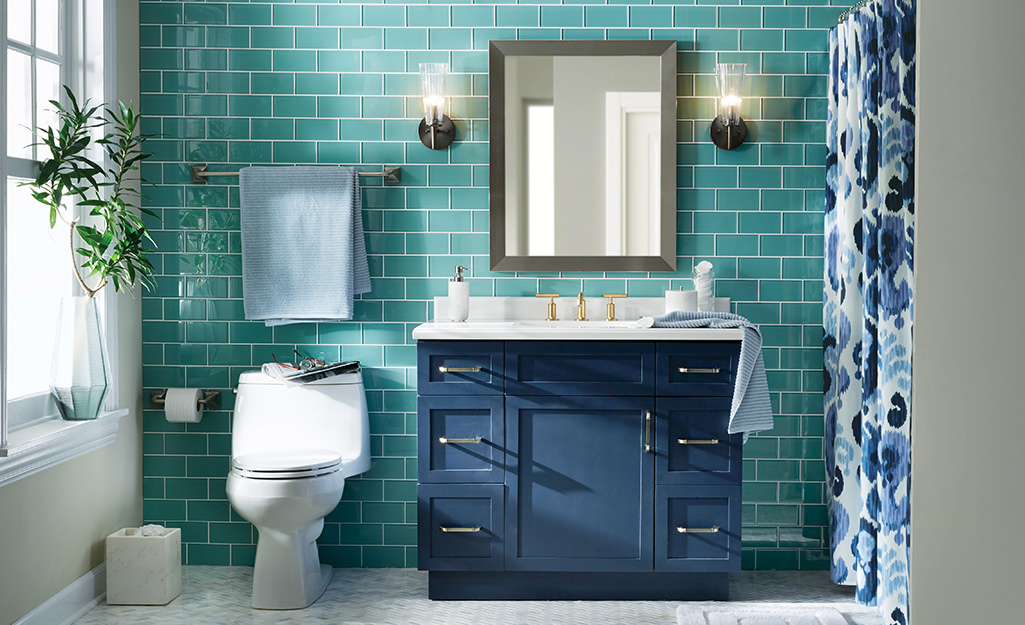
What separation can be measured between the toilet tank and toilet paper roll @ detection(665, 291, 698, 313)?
1.31 metres

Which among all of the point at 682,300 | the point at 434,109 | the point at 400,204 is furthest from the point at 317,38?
the point at 682,300

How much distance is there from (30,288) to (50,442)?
53 cm

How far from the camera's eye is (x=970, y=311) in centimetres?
28

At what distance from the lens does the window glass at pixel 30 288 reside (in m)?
2.52

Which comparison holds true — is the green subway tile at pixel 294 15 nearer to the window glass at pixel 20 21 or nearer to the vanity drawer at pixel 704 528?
the window glass at pixel 20 21

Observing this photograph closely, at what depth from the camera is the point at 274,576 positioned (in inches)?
111

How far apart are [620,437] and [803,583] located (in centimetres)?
102

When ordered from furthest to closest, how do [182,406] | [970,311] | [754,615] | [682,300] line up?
[182,406] < [682,300] < [754,615] < [970,311]

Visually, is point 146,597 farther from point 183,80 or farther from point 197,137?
point 183,80

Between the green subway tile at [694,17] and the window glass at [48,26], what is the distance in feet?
7.56

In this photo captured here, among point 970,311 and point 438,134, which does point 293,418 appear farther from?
point 970,311

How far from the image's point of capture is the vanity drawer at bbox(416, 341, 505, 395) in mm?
2797

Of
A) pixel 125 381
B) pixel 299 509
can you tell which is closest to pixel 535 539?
pixel 299 509

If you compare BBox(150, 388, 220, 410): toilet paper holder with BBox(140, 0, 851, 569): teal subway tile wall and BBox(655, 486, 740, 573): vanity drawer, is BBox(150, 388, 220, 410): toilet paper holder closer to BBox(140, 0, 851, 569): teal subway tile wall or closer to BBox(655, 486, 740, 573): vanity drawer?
BBox(140, 0, 851, 569): teal subway tile wall
